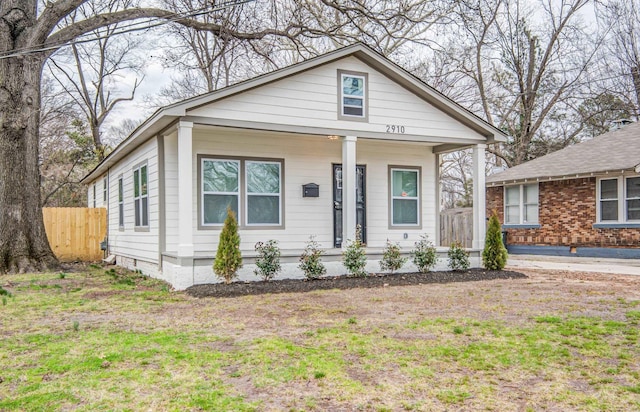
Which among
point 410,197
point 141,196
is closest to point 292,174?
point 410,197

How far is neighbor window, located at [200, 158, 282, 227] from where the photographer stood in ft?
33.1

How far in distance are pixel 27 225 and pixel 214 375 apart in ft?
30.5

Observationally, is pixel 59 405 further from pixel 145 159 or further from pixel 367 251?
pixel 145 159

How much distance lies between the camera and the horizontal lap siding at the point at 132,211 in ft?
34.0

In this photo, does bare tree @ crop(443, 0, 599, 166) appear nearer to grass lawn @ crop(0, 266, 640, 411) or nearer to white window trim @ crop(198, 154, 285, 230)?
white window trim @ crop(198, 154, 285, 230)

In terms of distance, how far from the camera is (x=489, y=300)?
7387 millimetres

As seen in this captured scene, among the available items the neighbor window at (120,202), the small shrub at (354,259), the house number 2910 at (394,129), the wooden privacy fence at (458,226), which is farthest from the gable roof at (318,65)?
the wooden privacy fence at (458,226)

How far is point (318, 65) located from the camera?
9977mm

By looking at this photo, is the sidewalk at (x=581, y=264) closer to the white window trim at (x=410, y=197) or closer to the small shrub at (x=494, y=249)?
the small shrub at (x=494, y=249)

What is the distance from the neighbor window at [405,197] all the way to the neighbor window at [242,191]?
9.53 feet

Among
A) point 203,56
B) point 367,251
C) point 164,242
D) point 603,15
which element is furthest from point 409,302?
point 603,15

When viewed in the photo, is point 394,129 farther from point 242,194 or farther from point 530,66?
point 530,66

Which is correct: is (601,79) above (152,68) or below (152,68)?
below

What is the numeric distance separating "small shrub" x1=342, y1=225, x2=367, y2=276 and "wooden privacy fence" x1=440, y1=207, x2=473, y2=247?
10.4m
